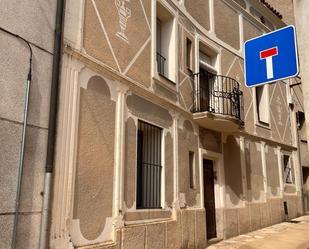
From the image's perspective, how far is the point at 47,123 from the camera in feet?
17.5

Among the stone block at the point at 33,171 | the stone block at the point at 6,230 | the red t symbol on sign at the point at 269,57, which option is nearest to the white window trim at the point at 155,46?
the red t symbol on sign at the point at 269,57

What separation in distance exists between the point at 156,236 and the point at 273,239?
14.5 feet

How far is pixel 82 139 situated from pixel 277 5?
17.3m

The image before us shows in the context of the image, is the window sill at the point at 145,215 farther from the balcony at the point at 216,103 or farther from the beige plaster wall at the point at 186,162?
the balcony at the point at 216,103

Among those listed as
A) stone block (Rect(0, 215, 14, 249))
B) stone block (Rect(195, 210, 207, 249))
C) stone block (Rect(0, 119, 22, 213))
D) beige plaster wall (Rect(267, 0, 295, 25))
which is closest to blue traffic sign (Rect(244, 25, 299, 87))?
stone block (Rect(0, 119, 22, 213))

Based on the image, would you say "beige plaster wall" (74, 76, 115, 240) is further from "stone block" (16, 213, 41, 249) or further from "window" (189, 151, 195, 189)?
"window" (189, 151, 195, 189)

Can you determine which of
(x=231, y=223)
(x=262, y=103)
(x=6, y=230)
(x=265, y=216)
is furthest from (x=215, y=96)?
(x=6, y=230)

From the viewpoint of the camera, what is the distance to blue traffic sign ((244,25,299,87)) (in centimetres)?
466

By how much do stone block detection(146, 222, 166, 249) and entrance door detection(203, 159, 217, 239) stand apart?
2835 millimetres

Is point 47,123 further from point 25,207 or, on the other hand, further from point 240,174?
point 240,174

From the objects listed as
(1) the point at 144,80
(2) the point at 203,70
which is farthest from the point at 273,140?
(1) the point at 144,80

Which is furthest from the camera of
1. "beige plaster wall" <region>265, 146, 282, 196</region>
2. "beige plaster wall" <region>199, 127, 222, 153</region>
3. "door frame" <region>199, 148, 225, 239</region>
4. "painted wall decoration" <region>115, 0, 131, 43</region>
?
"beige plaster wall" <region>265, 146, 282, 196</region>

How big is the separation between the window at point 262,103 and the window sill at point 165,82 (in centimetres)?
659

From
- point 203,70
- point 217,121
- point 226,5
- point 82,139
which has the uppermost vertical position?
point 226,5
